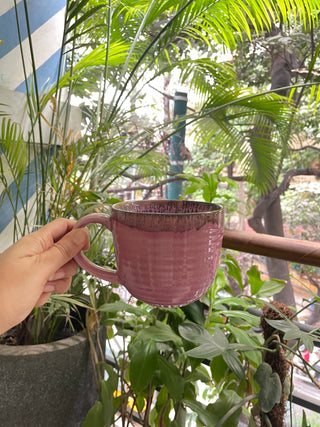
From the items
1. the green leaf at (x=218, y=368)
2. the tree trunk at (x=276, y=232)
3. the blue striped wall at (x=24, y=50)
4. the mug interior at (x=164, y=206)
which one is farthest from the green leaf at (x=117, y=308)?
the tree trunk at (x=276, y=232)

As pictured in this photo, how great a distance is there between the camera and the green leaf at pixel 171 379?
0.73m

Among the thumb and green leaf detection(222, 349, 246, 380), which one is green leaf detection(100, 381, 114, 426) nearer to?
green leaf detection(222, 349, 246, 380)

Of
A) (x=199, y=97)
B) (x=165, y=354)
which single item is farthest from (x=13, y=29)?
(x=165, y=354)

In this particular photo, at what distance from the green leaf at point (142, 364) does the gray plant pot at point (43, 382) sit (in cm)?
24

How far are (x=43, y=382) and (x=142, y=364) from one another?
296 mm

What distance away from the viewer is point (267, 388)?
0.56 m

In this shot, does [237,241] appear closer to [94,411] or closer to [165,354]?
[165,354]

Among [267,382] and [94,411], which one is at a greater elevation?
[267,382]

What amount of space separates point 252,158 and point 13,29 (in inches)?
45.8

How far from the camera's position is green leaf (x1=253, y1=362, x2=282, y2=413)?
55 centimetres

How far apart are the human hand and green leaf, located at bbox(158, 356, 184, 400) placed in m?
0.37

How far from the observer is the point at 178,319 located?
878 millimetres

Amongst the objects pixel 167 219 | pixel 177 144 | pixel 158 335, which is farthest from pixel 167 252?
pixel 177 144

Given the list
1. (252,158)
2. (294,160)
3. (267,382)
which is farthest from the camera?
(294,160)
